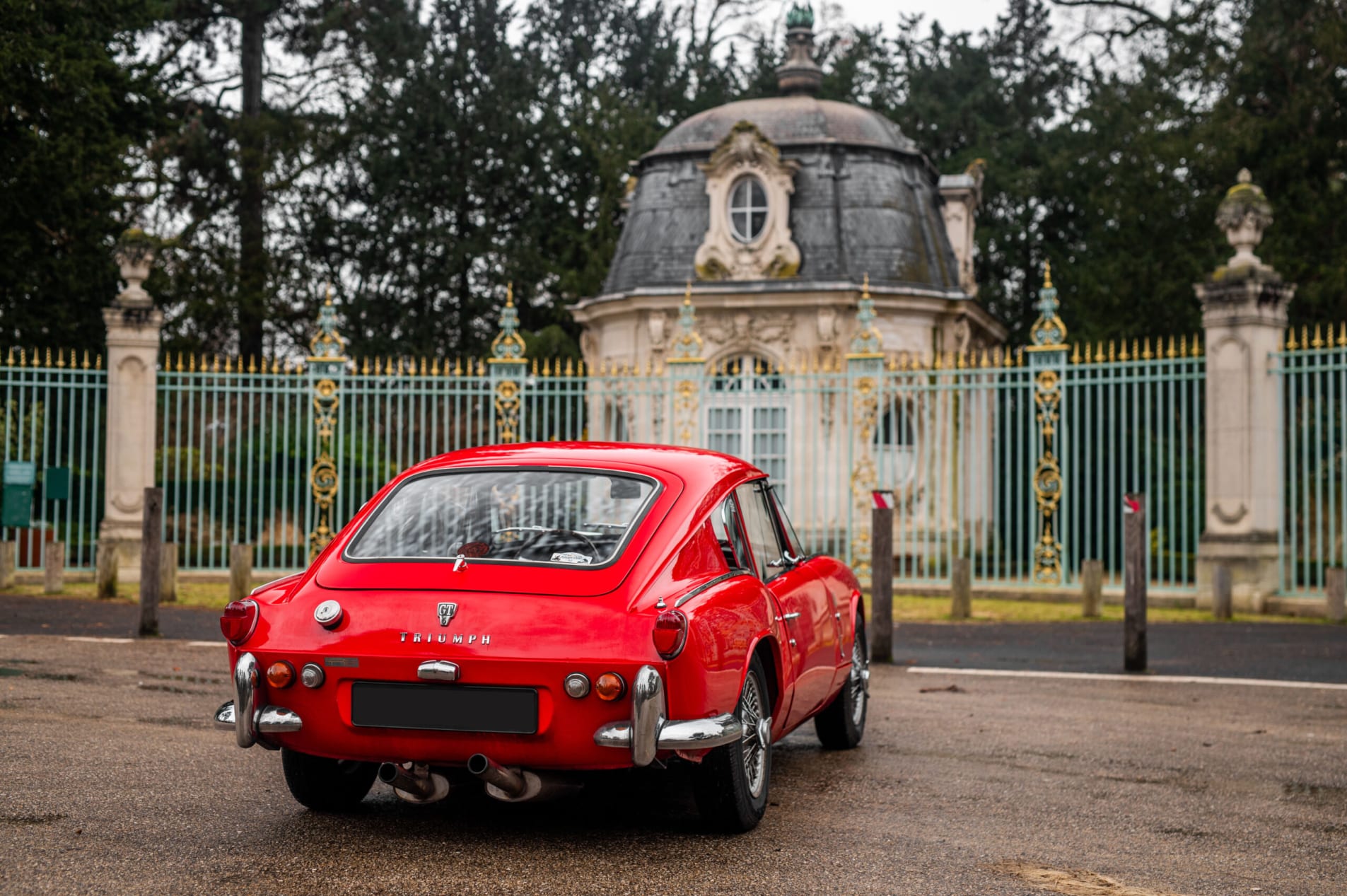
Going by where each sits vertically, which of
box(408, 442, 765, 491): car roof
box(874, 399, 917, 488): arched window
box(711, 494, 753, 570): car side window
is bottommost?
box(711, 494, 753, 570): car side window

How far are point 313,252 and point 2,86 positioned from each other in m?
16.1

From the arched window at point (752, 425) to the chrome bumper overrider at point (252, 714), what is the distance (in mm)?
13682

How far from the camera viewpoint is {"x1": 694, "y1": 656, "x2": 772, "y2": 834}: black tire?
550 centimetres

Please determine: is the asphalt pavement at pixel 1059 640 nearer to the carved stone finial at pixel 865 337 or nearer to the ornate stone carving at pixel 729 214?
the carved stone finial at pixel 865 337

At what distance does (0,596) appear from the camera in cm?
1576

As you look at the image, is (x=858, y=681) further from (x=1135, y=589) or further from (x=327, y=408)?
(x=327, y=408)

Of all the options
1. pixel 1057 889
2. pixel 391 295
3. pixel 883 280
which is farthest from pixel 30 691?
pixel 391 295

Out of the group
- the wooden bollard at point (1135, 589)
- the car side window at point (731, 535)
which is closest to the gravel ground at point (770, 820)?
the car side window at point (731, 535)

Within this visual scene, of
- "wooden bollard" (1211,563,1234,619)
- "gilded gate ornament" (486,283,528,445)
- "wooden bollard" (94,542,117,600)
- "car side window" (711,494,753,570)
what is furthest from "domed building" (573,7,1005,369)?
"car side window" (711,494,753,570)

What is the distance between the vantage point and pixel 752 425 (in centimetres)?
2066

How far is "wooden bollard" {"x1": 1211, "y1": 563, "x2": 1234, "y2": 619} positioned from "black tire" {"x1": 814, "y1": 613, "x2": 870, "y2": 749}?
28.0 feet

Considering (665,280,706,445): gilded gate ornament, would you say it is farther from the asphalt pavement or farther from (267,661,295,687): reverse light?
(267,661,295,687): reverse light

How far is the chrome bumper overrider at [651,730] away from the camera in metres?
5.06

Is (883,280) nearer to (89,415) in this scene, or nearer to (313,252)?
(89,415)
